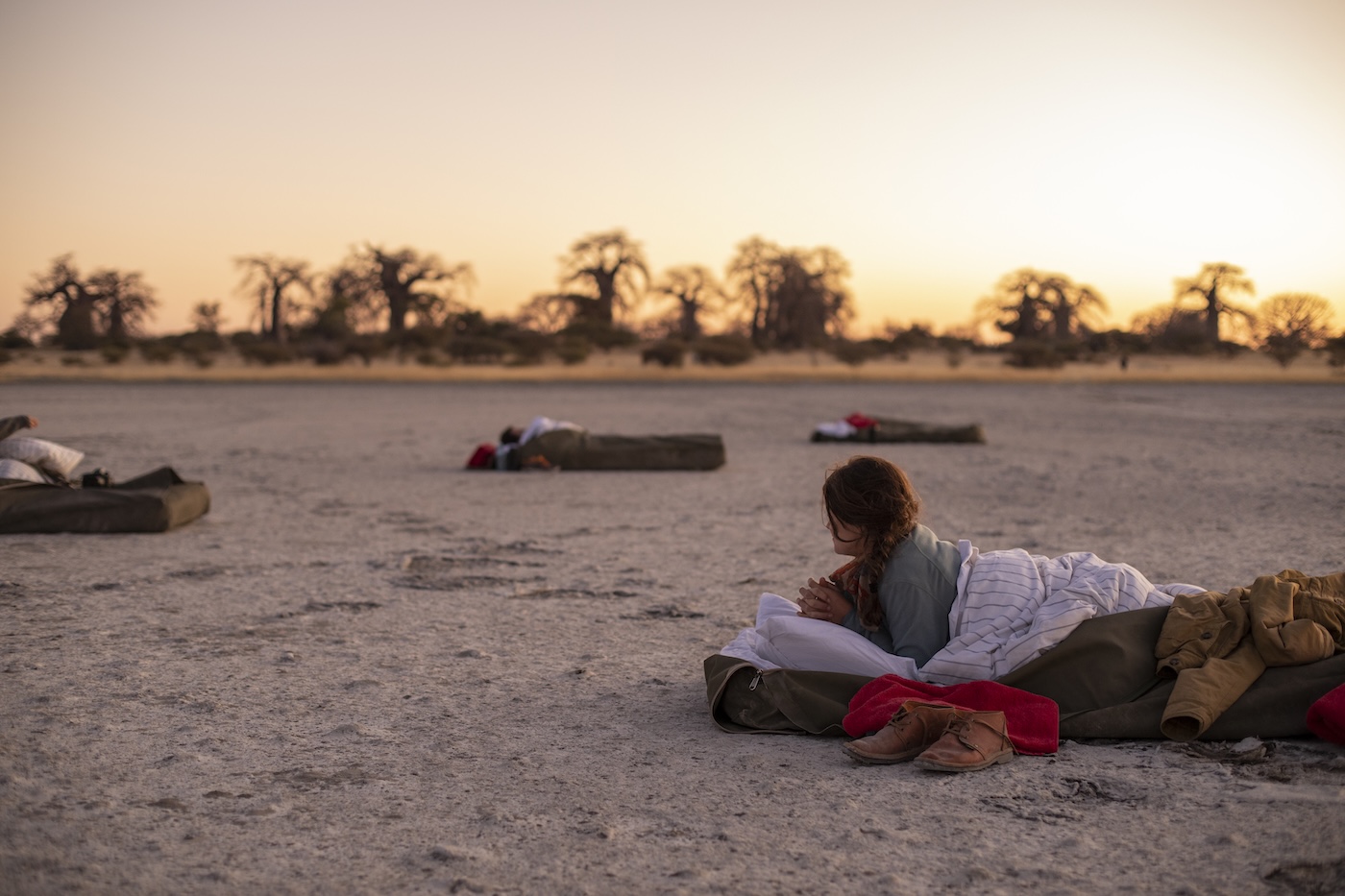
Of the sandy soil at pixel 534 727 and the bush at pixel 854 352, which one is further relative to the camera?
the bush at pixel 854 352

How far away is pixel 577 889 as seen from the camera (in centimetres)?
241

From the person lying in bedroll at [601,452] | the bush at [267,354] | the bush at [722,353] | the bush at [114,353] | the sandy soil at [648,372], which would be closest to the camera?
the person lying in bedroll at [601,452]

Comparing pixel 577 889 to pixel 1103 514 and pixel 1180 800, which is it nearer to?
pixel 1180 800

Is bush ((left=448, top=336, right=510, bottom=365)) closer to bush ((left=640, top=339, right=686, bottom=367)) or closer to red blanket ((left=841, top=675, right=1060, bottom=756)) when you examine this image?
bush ((left=640, top=339, right=686, bottom=367))

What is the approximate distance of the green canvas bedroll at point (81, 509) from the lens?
7.00m

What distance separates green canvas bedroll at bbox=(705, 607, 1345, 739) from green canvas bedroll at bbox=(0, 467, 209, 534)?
201 inches

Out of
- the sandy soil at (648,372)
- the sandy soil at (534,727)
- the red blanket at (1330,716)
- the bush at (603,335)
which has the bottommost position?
the sandy soil at (534,727)

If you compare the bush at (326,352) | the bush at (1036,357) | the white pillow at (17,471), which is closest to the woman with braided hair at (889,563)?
the white pillow at (17,471)

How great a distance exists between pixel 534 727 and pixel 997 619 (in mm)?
1514

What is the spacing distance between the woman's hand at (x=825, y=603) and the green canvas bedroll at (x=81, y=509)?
5184 mm

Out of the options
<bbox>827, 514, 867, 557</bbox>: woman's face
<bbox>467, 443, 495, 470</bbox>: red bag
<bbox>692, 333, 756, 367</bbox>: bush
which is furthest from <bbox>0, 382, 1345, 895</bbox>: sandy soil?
<bbox>692, 333, 756, 367</bbox>: bush

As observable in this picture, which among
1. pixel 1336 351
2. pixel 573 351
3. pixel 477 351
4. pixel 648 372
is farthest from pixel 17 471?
pixel 1336 351

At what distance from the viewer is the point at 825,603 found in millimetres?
3625

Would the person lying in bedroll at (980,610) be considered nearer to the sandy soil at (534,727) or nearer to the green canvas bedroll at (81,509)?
the sandy soil at (534,727)
